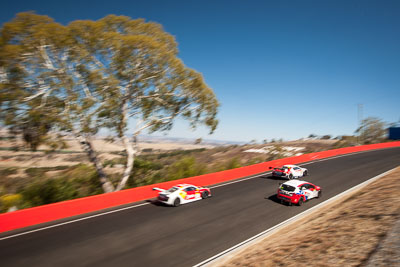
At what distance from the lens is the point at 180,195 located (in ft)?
46.9

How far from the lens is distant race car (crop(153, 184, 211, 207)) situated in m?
13.9

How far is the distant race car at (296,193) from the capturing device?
546 inches

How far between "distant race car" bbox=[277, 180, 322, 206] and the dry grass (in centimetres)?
300

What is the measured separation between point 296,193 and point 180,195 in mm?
6797

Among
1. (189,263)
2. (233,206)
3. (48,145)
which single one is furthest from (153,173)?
(189,263)

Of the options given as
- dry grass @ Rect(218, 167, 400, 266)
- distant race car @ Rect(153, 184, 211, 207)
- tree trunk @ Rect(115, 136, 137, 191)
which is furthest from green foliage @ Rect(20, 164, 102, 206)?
dry grass @ Rect(218, 167, 400, 266)

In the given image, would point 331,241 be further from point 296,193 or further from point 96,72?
point 96,72

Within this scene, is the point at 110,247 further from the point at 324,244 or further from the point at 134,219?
the point at 324,244

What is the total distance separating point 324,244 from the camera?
7.49m

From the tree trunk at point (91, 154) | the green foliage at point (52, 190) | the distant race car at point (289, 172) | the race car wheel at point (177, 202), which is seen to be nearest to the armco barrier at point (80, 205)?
the race car wheel at point (177, 202)

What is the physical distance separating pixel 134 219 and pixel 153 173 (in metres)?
11.3

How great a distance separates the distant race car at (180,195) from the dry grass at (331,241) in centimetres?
588

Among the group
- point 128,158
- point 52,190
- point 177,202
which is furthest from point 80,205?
point 128,158

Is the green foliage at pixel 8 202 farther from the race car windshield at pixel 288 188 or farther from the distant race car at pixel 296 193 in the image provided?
the race car windshield at pixel 288 188
